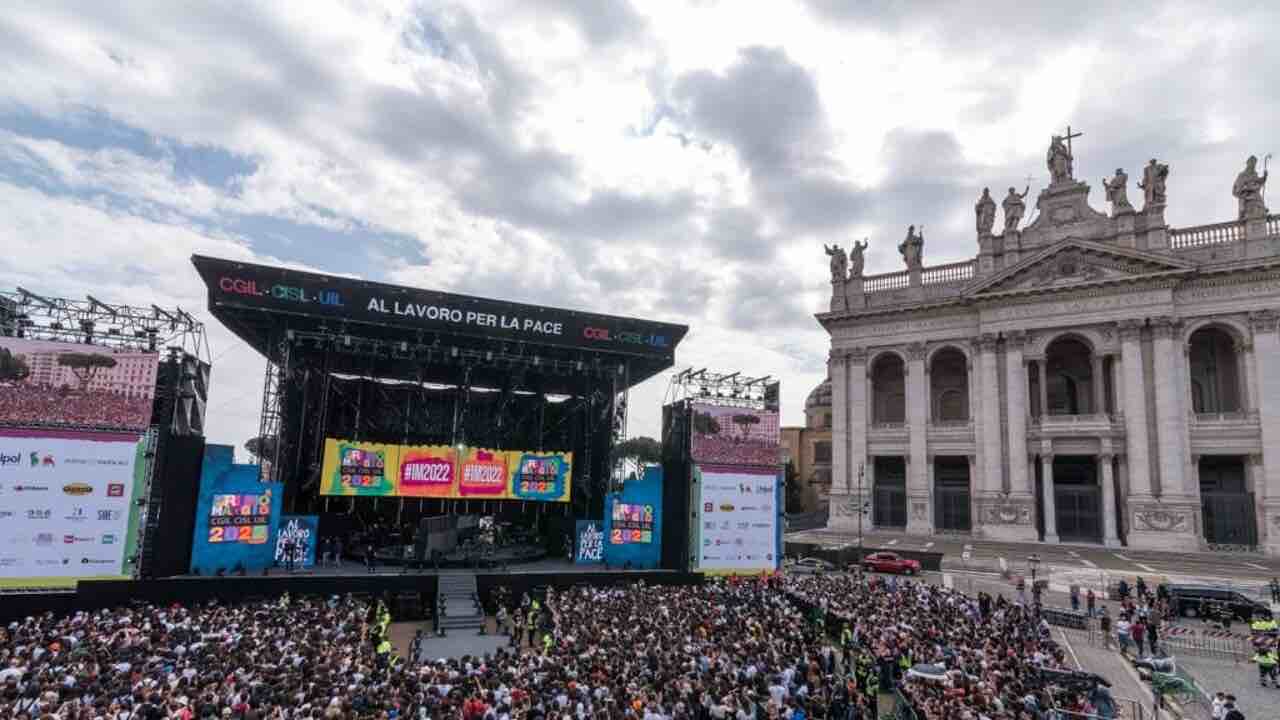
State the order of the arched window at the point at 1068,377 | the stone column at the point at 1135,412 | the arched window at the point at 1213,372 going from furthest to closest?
1. the arched window at the point at 1068,377
2. the arched window at the point at 1213,372
3. the stone column at the point at 1135,412

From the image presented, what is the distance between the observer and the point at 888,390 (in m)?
55.0

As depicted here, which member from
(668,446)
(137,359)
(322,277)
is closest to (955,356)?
(668,446)

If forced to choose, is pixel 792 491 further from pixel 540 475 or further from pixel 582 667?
pixel 582 667

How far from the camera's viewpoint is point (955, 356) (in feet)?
172

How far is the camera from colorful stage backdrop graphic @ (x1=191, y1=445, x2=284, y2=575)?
27406 mm

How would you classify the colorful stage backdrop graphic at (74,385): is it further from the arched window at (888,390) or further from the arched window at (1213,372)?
the arched window at (1213,372)

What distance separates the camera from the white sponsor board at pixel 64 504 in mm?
23906

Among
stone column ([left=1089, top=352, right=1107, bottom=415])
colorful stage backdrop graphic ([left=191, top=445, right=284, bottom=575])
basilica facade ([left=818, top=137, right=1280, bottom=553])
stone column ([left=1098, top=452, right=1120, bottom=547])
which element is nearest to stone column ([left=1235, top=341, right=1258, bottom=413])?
basilica facade ([left=818, top=137, right=1280, bottom=553])

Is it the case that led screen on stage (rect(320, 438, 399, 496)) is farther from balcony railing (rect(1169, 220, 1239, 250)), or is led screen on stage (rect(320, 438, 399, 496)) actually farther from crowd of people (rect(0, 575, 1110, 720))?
balcony railing (rect(1169, 220, 1239, 250))

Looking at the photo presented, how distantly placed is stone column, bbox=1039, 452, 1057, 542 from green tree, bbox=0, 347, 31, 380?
4956 cm

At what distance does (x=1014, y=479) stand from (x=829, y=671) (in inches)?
1301

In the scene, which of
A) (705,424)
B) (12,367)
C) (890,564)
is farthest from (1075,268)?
(12,367)

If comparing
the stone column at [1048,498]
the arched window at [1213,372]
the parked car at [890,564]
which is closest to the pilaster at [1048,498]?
the stone column at [1048,498]

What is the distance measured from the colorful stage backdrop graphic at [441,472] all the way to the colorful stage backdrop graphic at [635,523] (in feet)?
9.94
